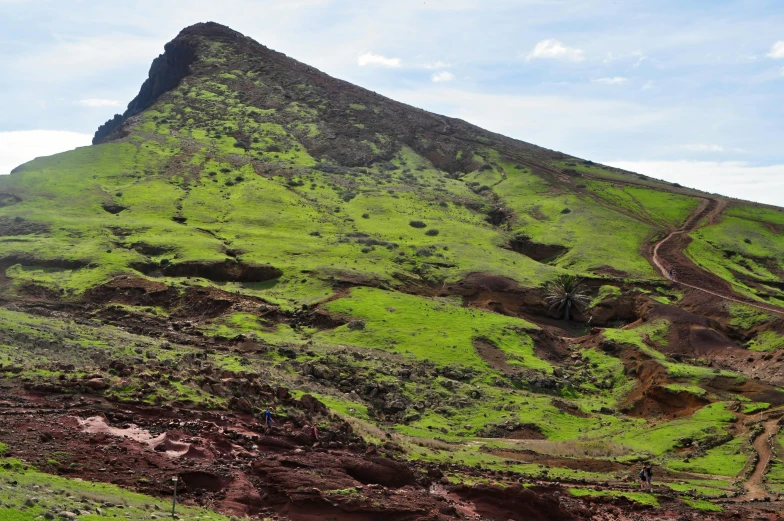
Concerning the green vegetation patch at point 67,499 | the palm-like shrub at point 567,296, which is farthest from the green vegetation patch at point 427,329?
the green vegetation patch at point 67,499

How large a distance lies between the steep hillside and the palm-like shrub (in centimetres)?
85

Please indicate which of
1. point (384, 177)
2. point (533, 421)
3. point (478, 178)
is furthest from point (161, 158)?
point (533, 421)

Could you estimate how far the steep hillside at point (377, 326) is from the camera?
93.2 feet

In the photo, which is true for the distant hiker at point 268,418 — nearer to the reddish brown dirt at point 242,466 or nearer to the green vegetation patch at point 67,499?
the reddish brown dirt at point 242,466

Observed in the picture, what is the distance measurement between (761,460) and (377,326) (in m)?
27.6

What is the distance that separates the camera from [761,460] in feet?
126

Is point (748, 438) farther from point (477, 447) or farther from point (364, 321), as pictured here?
point (364, 321)

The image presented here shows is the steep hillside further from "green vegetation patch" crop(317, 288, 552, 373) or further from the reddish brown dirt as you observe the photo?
"green vegetation patch" crop(317, 288, 552, 373)

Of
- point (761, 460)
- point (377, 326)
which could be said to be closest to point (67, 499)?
point (761, 460)

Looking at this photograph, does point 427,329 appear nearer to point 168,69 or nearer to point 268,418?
point 268,418

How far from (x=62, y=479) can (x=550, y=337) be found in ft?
152

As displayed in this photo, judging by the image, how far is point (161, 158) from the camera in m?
112

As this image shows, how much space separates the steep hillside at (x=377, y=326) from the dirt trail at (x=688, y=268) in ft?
1.73

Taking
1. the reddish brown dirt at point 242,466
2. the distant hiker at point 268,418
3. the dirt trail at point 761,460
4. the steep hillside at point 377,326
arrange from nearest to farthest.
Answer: the reddish brown dirt at point 242,466
the steep hillside at point 377,326
the distant hiker at point 268,418
the dirt trail at point 761,460
